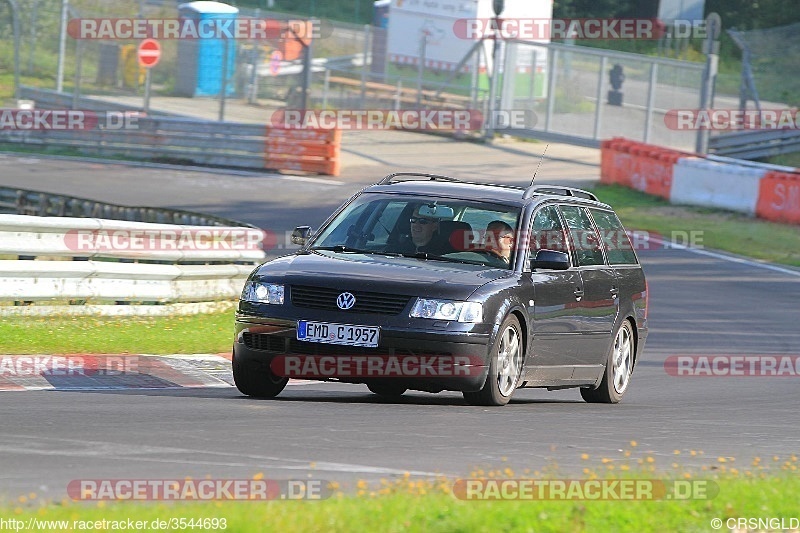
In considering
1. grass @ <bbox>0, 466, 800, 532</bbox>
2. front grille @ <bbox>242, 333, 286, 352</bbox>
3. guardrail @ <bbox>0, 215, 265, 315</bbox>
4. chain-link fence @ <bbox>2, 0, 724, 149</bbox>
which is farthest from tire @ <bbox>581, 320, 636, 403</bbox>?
chain-link fence @ <bbox>2, 0, 724, 149</bbox>

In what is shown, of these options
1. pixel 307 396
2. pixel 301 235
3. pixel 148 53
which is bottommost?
pixel 307 396

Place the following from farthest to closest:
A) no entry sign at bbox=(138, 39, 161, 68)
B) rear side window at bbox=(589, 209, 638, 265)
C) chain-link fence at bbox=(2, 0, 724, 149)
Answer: chain-link fence at bbox=(2, 0, 724, 149) < no entry sign at bbox=(138, 39, 161, 68) < rear side window at bbox=(589, 209, 638, 265)

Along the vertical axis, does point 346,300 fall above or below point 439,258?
below

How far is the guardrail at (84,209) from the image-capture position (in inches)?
833

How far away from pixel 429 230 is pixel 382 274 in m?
0.96

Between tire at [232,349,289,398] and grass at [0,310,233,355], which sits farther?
grass at [0,310,233,355]

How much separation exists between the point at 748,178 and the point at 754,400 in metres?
16.6

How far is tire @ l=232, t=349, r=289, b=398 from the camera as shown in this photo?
9672 mm

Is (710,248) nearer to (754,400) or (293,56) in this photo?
(754,400)

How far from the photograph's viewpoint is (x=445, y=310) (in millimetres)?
9336

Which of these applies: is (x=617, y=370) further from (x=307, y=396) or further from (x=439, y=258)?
(x=307, y=396)

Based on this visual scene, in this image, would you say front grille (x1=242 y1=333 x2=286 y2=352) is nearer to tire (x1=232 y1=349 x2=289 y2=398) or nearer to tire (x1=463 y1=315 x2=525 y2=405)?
tire (x1=232 y1=349 x2=289 y2=398)

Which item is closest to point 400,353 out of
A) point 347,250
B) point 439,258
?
point 439,258

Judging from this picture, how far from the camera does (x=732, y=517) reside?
6.11m
